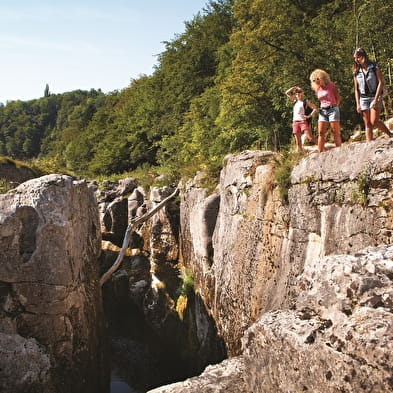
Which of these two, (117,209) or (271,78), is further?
(117,209)

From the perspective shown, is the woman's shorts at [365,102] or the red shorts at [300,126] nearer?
the woman's shorts at [365,102]

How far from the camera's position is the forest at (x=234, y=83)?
36.0 ft

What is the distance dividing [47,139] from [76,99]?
29803mm

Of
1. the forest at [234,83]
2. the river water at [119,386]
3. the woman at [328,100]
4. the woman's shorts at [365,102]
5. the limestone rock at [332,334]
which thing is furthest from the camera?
the river water at [119,386]

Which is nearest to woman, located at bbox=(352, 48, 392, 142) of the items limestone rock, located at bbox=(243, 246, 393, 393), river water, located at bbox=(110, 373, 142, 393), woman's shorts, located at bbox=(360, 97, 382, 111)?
woman's shorts, located at bbox=(360, 97, 382, 111)

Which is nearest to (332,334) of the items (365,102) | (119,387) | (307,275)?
(307,275)

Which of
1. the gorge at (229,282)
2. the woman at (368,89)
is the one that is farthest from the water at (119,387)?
the woman at (368,89)

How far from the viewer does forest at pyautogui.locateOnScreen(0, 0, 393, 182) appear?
10961 millimetres

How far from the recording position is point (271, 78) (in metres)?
13.8

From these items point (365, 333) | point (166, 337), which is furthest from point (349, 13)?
point (365, 333)

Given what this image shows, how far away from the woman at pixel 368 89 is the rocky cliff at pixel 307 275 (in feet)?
2.35

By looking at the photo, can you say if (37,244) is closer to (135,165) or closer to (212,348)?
(212,348)

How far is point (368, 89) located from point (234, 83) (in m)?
9.70

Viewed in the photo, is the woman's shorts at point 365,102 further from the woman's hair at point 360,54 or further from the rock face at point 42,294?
the rock face at point 42,294
